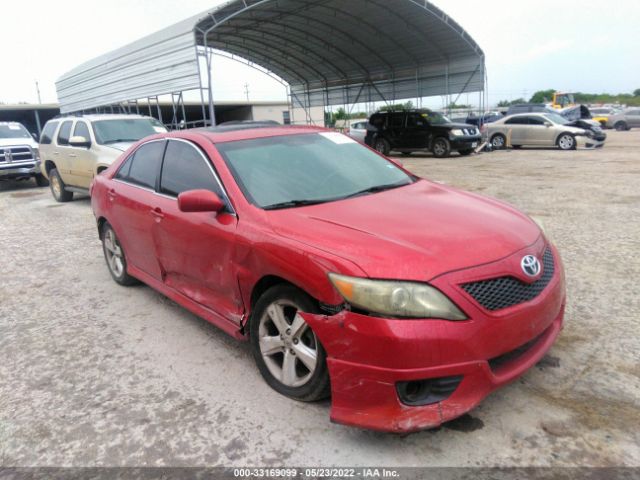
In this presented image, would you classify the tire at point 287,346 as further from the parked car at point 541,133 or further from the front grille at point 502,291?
the parked car at point 541,133

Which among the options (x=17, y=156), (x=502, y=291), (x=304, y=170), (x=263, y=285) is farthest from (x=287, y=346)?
(x=17, y=156)

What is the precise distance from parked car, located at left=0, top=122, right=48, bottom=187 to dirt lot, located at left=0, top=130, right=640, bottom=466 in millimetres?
9474

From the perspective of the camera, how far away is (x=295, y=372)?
2842mm

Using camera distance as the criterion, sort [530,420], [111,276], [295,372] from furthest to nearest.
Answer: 1. [111,276]
2. [295,372]
3. [530,420]

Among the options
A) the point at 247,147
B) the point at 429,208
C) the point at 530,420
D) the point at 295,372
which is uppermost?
the point at 247,147

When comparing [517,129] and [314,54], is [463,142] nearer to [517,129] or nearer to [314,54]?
[517,129]

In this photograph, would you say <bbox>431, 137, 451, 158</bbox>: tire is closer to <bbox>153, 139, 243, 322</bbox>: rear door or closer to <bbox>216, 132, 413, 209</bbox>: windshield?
<bbox>216, 132, 413, 209</bbox>: windshield

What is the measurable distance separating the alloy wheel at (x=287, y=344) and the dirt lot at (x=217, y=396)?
18 centimetres

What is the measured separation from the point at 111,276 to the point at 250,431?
336 cm

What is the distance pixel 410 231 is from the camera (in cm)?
270

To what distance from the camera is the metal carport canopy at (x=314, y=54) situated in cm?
1653

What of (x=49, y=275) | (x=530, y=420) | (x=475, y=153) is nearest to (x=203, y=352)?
(x=530, y=420)

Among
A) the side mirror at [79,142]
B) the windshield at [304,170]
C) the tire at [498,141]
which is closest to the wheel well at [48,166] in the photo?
the side mirror at [79,142]

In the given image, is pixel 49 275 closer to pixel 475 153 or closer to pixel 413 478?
pixel 413 478
